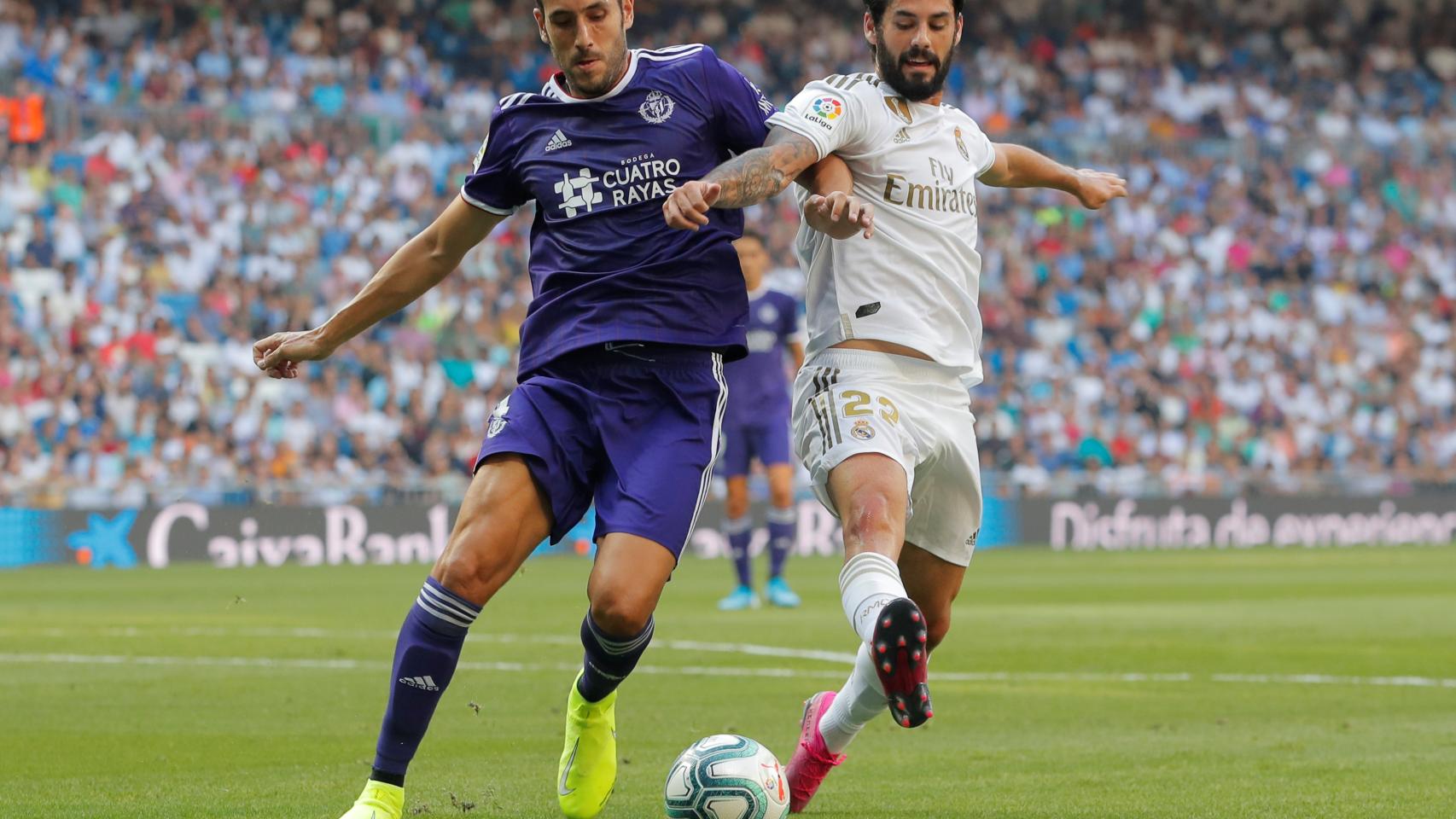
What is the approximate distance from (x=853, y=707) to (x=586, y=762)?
85cm

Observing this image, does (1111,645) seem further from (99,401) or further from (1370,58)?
(1370,58)

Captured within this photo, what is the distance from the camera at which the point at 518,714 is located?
28.6ft

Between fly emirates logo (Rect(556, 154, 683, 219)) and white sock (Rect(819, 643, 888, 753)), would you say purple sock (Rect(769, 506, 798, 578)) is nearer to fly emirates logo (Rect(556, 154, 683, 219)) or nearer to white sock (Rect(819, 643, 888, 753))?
white sock (Rect(819, 643, 888, 753))

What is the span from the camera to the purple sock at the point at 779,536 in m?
15.2

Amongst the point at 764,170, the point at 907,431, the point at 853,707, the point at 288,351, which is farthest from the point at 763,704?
the point at 764,170

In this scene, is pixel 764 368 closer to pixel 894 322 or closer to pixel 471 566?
pixel 894 322

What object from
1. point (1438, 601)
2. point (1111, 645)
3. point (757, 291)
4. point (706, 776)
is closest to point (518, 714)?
point (706, 776)

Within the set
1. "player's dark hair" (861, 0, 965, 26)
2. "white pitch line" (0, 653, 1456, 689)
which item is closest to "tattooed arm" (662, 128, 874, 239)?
"player's dark hair" (861, 0, 965, 26)

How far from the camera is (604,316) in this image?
225 inches

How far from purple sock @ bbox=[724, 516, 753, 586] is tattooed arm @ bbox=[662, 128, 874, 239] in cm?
937

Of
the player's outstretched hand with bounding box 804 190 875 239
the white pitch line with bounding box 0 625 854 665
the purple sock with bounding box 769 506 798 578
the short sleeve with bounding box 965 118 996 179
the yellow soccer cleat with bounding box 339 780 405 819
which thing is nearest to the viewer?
the yellow soccer cleat with bounding box 339 780 405 819

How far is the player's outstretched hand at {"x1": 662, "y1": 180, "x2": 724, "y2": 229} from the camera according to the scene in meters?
5.24

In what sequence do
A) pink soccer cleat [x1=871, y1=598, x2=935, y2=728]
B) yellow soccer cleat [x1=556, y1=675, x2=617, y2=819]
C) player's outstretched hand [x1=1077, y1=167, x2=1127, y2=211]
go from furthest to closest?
player's outstretched hand [x1=1077, y1=167, x2=1127, y2=211], yellow soccer cleat [x1=556, y1=675, x2=617, y2=819], pink soccer cleat [x1=871, y1=598, x2=935, y2=728]

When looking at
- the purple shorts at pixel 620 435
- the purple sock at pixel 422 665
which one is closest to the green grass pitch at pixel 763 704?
the purple sock at pixel 422 665
